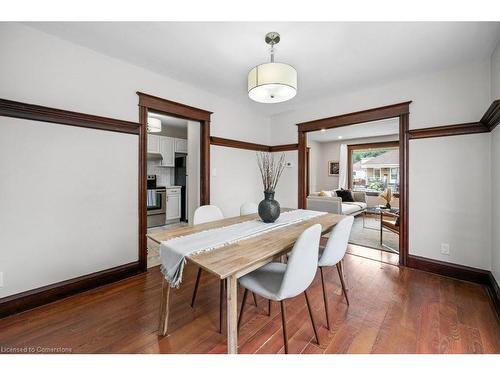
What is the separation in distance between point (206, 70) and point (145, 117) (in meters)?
0.91

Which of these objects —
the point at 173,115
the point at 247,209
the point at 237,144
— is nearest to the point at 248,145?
the point at 237,144

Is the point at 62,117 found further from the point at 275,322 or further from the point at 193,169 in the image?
the point at 275,322

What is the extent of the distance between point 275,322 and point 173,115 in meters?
2.64

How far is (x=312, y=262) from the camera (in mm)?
1380

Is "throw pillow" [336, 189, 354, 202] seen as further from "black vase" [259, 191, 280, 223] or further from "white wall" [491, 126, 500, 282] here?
"black vase" [259, 191, 280, 223]

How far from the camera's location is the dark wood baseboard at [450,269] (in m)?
2.34

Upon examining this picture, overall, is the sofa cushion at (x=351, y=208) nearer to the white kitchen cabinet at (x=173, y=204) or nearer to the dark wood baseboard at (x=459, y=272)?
the dark wood baseboard at (x=459, y=272)

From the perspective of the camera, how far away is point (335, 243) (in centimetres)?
167

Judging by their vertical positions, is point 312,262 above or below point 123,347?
above

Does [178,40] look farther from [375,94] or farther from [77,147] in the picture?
[375,94]
